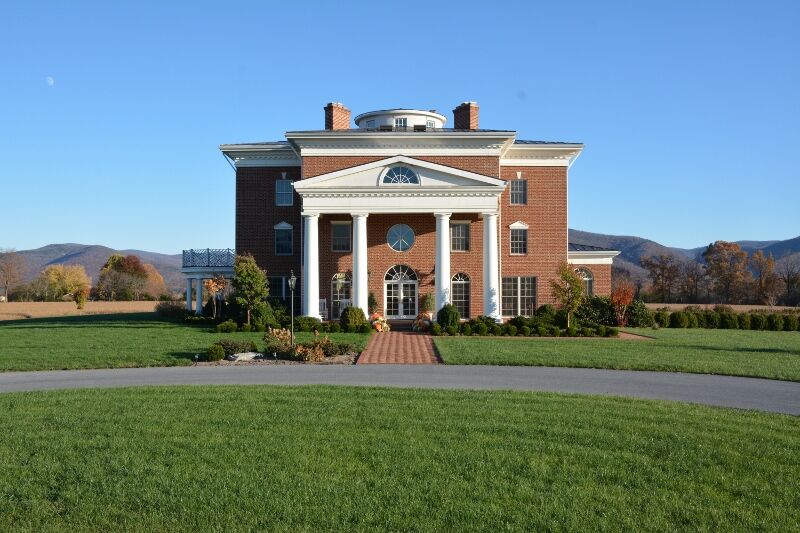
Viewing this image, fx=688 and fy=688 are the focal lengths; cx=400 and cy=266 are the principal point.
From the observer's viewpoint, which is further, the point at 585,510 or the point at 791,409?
the point at 791,409

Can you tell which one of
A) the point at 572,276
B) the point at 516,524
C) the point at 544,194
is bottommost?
the point at 516,524

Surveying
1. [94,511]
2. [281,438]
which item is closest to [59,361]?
[281,438]

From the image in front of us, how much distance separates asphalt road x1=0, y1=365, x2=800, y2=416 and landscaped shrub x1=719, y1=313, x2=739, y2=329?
2255 cm

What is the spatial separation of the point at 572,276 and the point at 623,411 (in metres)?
19.5

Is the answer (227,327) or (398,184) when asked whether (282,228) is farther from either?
(227,327)

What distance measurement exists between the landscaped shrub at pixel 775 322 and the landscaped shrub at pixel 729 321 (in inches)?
66.9

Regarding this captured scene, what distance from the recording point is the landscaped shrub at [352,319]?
94.2 ft

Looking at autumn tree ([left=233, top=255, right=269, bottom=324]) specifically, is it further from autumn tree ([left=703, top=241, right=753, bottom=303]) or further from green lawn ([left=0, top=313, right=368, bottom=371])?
autumn tree ([left=703, top=241, right=753, bottom=303])

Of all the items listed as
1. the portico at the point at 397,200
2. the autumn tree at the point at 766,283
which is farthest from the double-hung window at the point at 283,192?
the autumn tree at the point at 766,283

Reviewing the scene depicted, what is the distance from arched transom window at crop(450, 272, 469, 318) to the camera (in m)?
33.9

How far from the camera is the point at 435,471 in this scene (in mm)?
7770

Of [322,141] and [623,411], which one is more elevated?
[322,141]

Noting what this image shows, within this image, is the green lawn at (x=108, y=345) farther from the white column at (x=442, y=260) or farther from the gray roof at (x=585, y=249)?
the gray roof at (x=585, y=249)

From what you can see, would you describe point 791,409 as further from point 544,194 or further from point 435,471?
point 544,194
